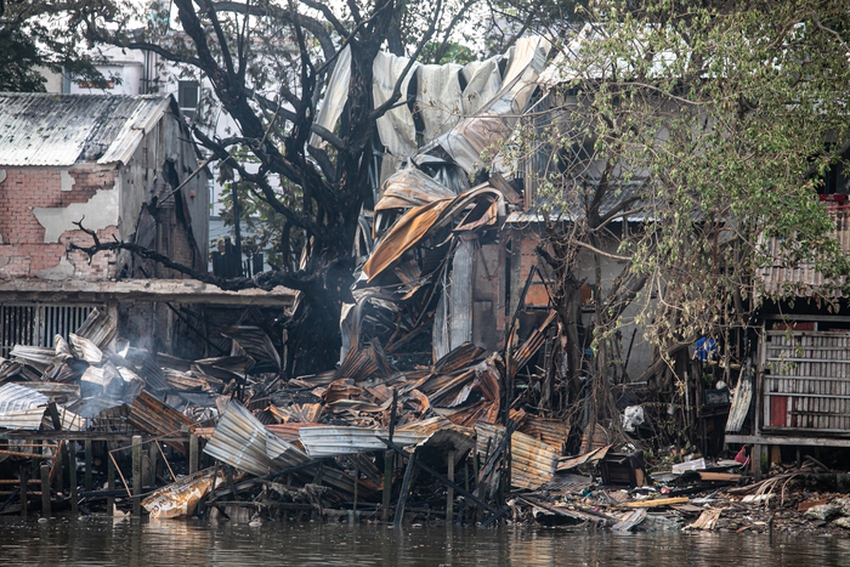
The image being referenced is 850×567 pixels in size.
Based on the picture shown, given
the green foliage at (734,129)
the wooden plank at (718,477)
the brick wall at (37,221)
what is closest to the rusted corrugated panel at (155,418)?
the brick wall at (37,221)

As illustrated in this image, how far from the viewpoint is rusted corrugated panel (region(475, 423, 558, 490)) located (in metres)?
16.8

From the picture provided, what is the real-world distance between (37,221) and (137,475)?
30.8 ft

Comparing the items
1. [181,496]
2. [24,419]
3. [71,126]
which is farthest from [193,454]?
[71,126]

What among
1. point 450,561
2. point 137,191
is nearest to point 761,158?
point 450,561

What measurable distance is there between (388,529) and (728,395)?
6571mm

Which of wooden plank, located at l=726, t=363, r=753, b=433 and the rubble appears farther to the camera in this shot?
wooden plank, located at l=726, t=363, r=753, b=433

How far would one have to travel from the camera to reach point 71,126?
24.9 metres

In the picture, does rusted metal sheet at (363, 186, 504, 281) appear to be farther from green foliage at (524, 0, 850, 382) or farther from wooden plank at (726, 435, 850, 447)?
wooden plank at (726, 435, 850, 447)

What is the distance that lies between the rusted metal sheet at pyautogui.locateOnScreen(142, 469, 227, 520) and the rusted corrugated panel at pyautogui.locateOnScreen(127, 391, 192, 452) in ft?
3.48

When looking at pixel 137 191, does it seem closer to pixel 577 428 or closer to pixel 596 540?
pixel 577 428

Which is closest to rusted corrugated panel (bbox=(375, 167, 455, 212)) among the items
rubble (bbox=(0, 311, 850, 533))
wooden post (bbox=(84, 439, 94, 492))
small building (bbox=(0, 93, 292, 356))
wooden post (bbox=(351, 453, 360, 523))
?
small building (bbox=(0, 93, 292, 356))

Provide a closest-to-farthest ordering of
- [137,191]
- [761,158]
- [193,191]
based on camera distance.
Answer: [761,158]
[137,191]
[193,191]

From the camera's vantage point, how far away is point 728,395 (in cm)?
1853

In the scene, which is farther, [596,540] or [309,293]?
[309,293]
